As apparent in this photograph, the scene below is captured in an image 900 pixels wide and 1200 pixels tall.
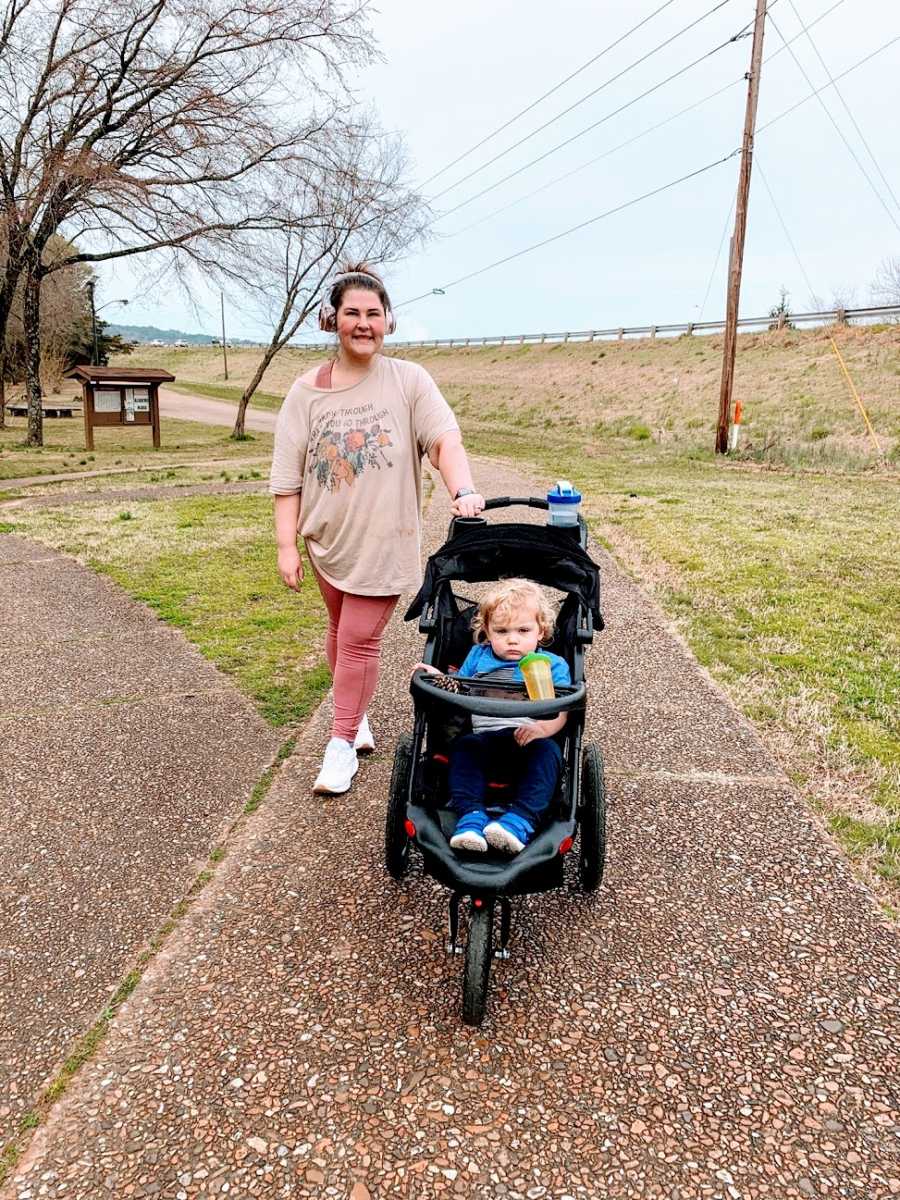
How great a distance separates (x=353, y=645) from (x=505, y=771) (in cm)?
96

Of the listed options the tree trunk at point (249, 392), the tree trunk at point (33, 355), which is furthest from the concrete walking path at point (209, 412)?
the tree trunk at point (33, 355)

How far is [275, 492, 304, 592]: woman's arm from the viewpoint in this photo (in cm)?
327


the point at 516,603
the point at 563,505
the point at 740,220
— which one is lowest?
the point at 516,603

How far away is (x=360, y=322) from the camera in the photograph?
3027 millimetres

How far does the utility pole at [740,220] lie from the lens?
17.3m

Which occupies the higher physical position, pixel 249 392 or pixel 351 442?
pixel 249 392

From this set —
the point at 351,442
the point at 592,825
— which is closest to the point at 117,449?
the point at 351,442

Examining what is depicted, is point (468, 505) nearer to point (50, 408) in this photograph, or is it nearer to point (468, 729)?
point (468, 729)

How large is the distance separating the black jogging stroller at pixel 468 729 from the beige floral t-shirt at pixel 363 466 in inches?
8.0

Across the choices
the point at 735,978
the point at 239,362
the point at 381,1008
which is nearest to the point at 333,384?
the point at 381,1008

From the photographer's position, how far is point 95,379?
19.8 meters

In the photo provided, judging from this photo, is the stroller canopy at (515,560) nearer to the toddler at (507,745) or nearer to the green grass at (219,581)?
the toddler at (507,745)

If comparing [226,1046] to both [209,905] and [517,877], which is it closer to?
[209,905]

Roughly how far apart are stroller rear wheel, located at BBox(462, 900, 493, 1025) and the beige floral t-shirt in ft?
4.40
